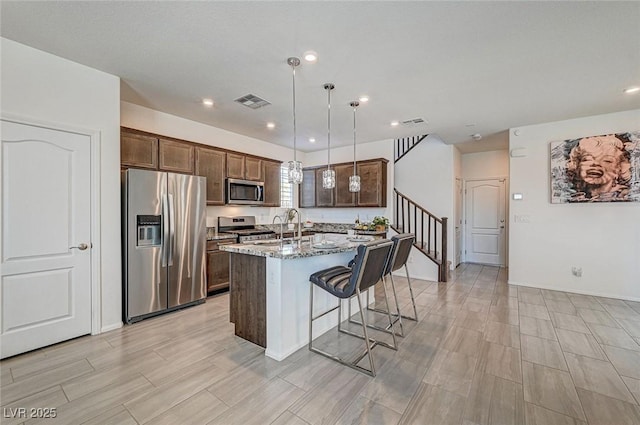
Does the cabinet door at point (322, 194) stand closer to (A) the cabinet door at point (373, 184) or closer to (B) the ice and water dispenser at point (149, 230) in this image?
(A) the cabinet door at point (373, 184)

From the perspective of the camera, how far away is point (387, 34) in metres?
2.32

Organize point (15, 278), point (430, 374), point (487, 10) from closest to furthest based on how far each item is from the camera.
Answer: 1. point (487, 10)
2. point (430, 374)
3. point (15, 278)

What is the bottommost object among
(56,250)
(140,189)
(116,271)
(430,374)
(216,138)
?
(430,374)

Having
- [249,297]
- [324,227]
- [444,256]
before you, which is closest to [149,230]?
[249,297]

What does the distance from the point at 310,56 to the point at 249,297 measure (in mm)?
2430

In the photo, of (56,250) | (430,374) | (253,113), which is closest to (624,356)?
(430,374)

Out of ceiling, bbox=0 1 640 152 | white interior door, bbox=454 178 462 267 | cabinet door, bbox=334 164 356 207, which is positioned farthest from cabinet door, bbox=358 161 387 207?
white interior door, bbox=454 178 462 267

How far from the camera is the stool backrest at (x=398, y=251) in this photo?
2.85 meters

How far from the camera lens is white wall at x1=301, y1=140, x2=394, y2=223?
19.2ft

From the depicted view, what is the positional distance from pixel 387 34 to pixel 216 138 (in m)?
3.69

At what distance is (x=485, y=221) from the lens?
687 centimetres

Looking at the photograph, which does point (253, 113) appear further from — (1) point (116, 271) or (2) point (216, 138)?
(1) point (116, 271)

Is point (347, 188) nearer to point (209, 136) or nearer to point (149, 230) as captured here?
point (209, 136)

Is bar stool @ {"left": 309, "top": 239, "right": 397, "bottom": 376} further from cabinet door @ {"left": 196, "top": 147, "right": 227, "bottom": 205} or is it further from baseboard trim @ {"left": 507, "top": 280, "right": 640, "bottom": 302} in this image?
baseboard trim @ {"left": 507, "top": 280, "right": 640, "bottom": 302}
